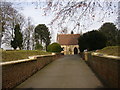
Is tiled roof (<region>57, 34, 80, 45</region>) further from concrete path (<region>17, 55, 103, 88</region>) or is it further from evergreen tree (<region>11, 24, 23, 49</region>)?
concrete path (<region>17, 55, 103, 88</region>)

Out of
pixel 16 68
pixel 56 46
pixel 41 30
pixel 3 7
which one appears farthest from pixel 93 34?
pixel 41 30

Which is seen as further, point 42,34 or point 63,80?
point 42,34

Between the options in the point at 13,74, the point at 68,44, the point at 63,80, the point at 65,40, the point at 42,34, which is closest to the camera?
the point at 13,74

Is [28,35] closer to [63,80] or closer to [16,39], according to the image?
[16,39]

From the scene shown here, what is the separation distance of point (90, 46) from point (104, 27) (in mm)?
29239

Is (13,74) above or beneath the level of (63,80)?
above

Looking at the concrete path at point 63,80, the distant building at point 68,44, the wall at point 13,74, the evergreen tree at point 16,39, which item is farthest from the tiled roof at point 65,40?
the wall at point 13,74

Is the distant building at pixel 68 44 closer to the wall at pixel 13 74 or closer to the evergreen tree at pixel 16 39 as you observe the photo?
the evergreen tree at pixel 16 39

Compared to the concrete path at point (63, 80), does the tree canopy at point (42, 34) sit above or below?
above

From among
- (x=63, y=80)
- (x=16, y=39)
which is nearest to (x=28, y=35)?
(x=16, y=39)

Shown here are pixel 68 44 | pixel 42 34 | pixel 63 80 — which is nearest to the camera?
pixel 63 80

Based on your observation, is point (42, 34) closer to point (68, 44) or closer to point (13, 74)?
point (68, 44)

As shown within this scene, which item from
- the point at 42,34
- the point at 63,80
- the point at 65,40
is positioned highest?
the point at 42,34

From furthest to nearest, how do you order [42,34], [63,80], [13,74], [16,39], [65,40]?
[65,40] → [42,34] → [16,39] → [63,80] → [13,74]
